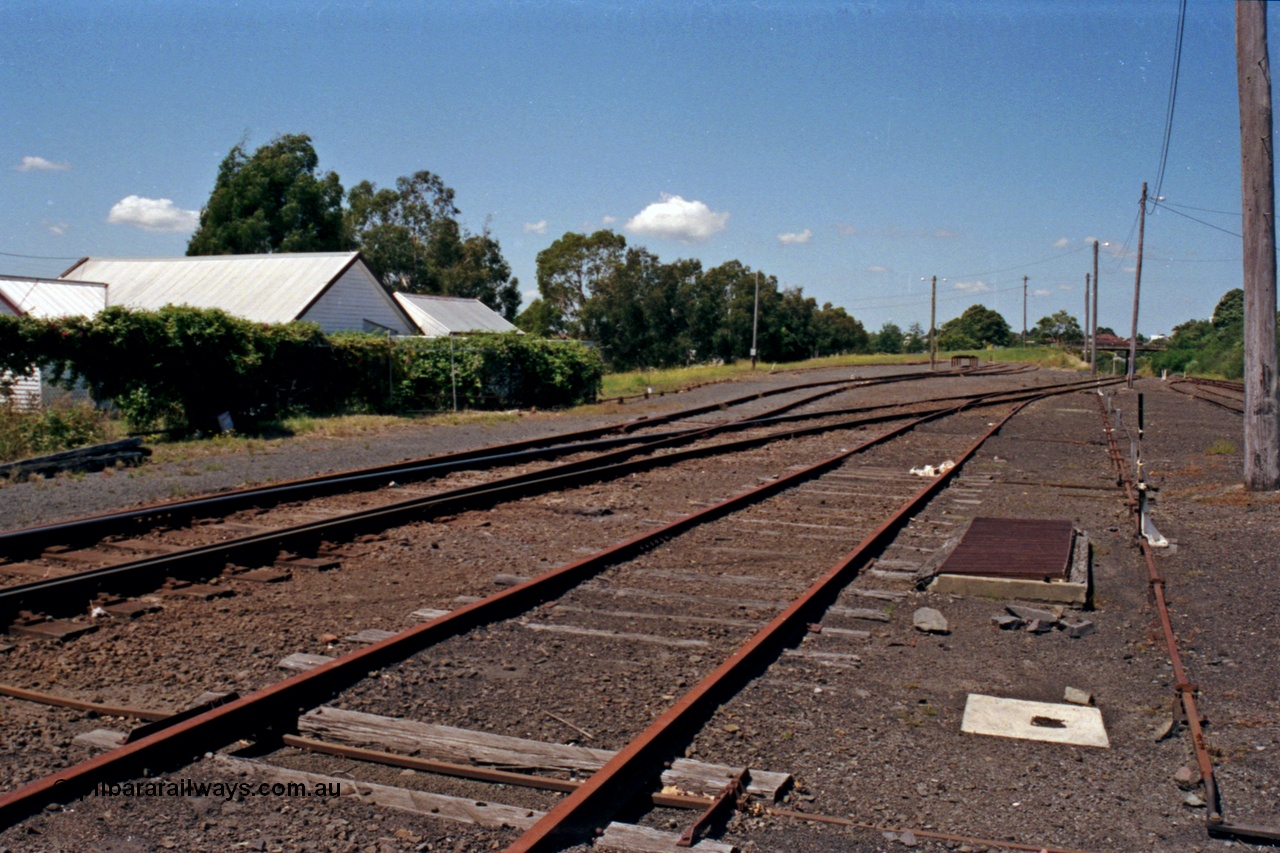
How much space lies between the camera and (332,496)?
11336mm

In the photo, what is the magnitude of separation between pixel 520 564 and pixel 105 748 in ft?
13.7

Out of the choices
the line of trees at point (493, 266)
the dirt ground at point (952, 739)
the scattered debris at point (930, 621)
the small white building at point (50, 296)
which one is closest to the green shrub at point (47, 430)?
the dirt ground at point (952, 739)

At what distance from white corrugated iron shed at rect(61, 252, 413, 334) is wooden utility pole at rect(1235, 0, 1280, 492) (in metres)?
27.6

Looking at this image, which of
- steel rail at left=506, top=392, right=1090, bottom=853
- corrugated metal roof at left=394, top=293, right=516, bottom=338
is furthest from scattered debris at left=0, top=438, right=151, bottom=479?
corrugated metal roof at left=394, top=293, right=516, bottom=338

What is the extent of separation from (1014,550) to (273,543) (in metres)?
5.83

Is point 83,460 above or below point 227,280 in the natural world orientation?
below

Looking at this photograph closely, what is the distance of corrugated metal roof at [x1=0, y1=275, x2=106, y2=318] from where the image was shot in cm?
3266

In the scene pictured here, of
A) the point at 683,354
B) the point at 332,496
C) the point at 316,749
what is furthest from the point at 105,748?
the point at 683,354

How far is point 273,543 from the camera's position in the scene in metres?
8.23

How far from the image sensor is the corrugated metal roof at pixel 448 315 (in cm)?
4588

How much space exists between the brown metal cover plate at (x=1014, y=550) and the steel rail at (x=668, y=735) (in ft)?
3.42

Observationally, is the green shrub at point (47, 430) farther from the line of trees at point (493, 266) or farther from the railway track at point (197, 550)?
the line of trees at point (493, 266)

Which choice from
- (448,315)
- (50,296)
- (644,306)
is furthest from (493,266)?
(50,296)

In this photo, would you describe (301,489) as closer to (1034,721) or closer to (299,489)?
(299,489)
